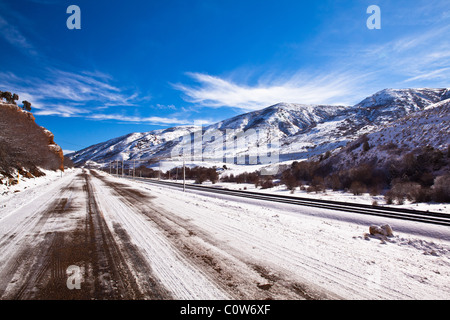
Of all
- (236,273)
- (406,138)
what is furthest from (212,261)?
(406,138)

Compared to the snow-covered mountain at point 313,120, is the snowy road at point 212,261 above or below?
below

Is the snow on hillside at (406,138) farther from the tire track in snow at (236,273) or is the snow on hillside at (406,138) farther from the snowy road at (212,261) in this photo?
the tire track in snow at (236,273)

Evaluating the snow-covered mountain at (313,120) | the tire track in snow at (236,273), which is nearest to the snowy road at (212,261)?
the tire track in snow at (236,273)

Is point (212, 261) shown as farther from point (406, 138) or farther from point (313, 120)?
point (313, 120)

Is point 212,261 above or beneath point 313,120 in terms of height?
beneath

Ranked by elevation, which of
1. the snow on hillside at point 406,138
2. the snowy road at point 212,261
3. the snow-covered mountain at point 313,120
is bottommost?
the snowy road at point 212,261

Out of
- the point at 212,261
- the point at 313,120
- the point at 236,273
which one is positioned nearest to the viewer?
the point at 236,273

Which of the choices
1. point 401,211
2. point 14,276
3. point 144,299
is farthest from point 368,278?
point 401,211

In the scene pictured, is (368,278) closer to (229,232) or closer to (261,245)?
(261,245)

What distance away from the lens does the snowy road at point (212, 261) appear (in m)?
3.43

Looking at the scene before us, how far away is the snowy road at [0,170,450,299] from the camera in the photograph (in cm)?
343

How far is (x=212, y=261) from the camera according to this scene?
4605 mm

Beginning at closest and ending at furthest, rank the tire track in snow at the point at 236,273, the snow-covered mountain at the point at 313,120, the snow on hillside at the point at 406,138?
1. the tire track in snow at the point at 236,273
2. the snow on hillside at the point at 406,138
3. the snow-covered mountain at the point at 313,120
